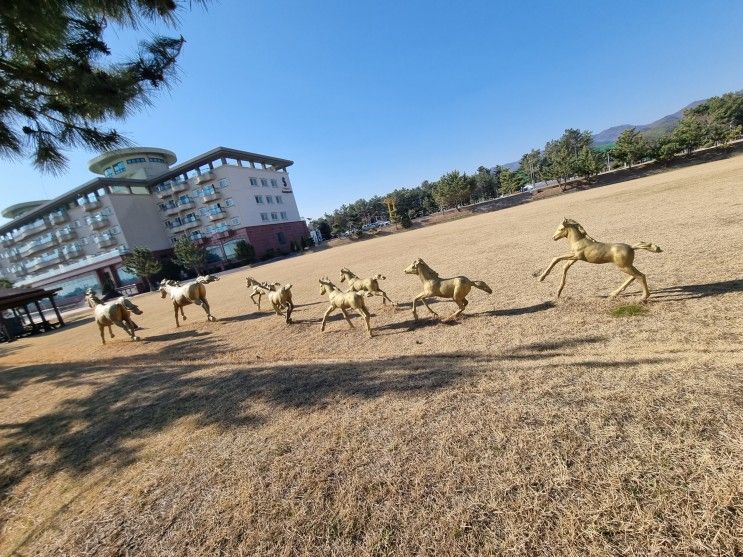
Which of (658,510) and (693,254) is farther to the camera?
(693,254)

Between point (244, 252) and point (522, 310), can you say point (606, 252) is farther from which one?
point (244, 252)

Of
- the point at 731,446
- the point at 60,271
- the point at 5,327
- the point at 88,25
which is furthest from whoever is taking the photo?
the point at 60,271

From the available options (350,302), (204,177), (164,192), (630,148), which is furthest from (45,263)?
(630,148)

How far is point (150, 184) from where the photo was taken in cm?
4841

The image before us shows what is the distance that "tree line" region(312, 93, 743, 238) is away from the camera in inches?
1455

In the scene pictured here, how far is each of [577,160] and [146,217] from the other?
6108 cm

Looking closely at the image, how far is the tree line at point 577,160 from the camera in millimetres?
36969

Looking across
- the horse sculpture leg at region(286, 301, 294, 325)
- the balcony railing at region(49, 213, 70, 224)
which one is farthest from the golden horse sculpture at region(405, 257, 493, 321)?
the balcony railing at region(49, 213, 70, 224)

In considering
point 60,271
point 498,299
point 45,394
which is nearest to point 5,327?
point 45,394

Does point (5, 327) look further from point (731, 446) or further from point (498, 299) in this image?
point (731, 446)

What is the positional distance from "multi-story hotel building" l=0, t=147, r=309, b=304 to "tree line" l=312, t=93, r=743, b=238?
16.2 meters

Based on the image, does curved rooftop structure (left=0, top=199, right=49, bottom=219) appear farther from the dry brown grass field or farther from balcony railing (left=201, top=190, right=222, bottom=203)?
the dry brown grass field

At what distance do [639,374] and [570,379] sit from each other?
546 mm

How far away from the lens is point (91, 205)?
4347 cm
